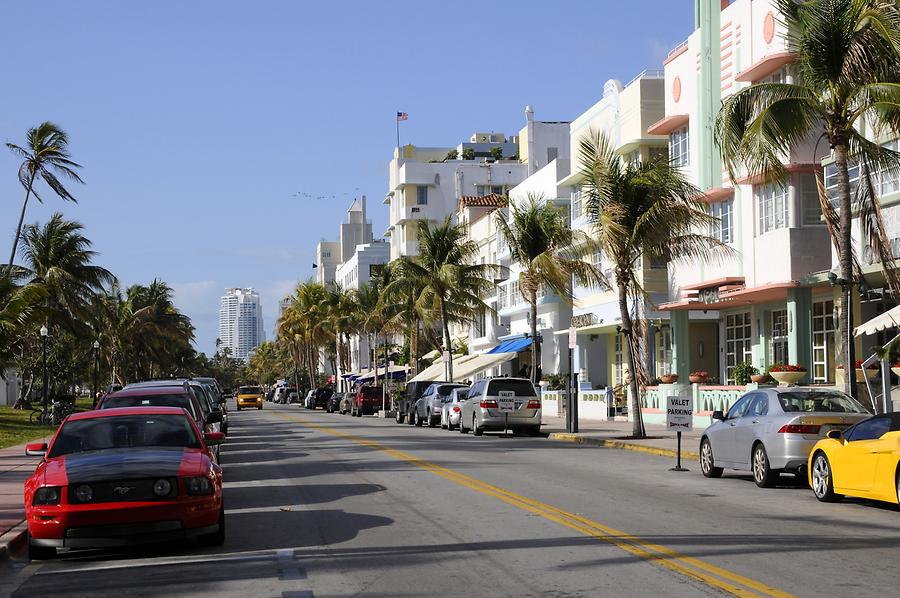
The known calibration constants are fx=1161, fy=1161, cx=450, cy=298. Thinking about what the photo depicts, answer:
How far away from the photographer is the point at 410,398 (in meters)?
48.7

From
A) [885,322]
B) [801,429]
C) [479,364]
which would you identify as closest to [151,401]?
[801,429]

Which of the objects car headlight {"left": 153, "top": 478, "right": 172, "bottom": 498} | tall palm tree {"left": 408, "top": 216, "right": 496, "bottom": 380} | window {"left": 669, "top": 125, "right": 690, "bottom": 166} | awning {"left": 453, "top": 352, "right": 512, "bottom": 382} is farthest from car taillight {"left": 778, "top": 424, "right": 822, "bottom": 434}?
awning {"left": 453, "top": 352, "right": 512, "bottom": 382}

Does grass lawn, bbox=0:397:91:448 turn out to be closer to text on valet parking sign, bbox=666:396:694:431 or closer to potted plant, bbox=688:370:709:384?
text on valet parking sign, bbox=666:396:694:431

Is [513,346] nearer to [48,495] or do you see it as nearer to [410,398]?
[410,398]

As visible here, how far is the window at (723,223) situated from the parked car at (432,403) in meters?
11.3

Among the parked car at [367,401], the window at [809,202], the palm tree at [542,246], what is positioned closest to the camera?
the window at [809,202]

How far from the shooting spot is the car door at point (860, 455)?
48.0 ft

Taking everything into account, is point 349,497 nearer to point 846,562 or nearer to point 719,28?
point 846,562

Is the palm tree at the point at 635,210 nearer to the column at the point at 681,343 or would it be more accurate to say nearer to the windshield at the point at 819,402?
the column at the point at 681,343

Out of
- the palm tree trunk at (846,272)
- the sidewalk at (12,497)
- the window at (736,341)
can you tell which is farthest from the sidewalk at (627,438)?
the sidewalk at (12,497)

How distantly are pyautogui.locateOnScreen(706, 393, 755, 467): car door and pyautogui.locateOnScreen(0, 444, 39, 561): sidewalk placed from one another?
11.1 m

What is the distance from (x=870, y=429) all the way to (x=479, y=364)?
44161mm

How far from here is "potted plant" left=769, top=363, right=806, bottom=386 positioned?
29.4 meters

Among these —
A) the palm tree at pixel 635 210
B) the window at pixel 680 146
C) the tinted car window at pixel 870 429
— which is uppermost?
the window at pixel 680 146
